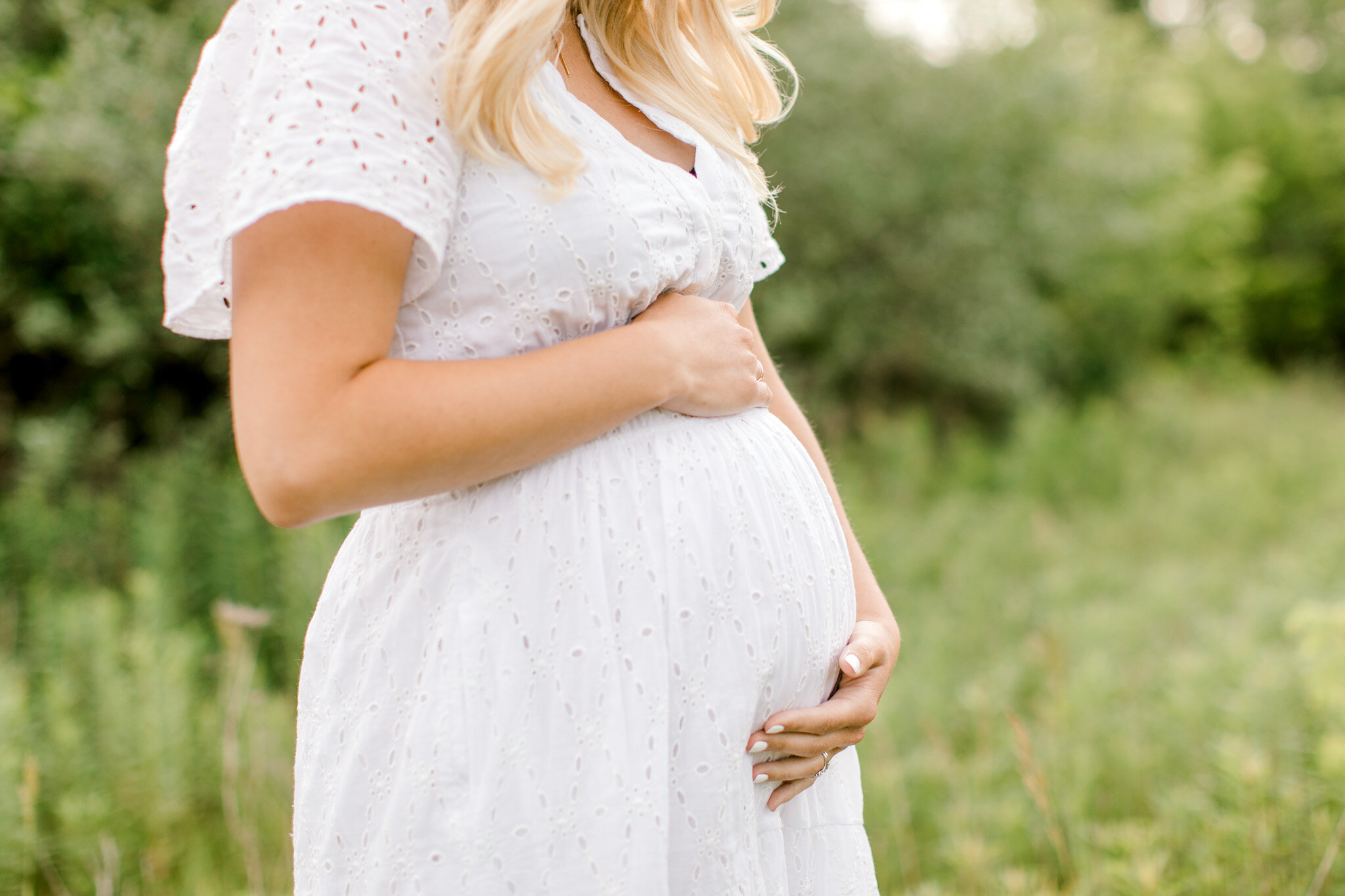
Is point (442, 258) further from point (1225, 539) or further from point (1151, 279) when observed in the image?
point (1151, 279)

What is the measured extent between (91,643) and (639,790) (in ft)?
10.3

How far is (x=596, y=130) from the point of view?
107 centimetres

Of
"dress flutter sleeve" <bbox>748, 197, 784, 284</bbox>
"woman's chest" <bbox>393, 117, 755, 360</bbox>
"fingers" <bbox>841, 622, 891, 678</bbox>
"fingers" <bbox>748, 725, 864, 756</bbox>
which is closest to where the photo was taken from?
"woman's chest" <bbox>393, 117, 755, 360</bbox>

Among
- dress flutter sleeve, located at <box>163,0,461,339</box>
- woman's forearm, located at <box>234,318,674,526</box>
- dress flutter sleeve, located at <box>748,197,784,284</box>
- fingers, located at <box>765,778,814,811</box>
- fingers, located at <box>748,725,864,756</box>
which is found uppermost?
dress flutter sleeve, located at <box>163,0,461,339</box>

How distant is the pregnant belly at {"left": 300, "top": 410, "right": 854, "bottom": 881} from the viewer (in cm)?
94

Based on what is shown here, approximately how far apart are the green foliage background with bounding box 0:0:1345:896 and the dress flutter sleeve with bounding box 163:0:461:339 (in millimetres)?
1551

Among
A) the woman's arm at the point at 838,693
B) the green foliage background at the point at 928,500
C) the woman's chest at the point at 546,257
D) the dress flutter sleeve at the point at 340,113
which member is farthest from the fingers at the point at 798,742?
the green foliage background at the point at 928,500

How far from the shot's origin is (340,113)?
859 millimetres

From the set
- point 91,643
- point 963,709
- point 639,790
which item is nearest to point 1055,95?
point 963,709

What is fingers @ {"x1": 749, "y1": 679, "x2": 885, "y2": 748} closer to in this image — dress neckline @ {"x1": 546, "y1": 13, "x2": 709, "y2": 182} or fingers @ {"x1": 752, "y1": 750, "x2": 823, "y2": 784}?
fingers @ {"x1": 752, "y1": 750, "x2": 823, "y2": 784}

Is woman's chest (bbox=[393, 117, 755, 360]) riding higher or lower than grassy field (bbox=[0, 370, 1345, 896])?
higher

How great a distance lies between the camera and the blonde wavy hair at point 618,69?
2.99 feet

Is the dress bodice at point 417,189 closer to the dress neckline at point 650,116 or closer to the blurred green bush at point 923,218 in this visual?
the dress neckline at point 650,116

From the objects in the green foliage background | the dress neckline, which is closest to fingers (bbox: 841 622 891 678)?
the dress neckline
